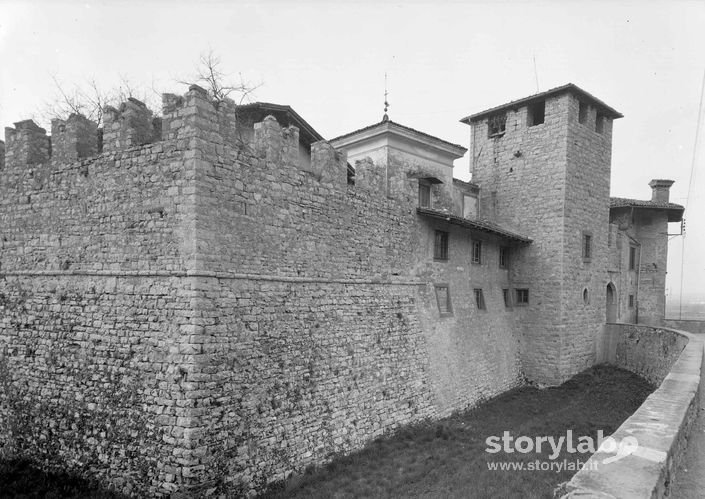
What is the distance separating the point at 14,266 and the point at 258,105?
6.36m

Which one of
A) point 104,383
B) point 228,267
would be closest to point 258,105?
point 228,267

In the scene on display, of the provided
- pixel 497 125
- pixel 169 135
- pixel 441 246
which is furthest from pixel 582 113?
pixel 169 135

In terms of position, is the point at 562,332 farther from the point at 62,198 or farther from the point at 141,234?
the point at 62,198

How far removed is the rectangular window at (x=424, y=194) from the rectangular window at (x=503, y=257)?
3.31 m

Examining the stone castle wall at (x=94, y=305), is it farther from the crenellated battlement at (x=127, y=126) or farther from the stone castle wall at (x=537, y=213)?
the stone castle wall at (x=537, y=213)

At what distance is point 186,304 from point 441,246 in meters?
7.96

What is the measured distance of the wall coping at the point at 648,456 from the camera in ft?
11.0

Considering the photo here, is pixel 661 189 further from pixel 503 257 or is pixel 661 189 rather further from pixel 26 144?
pixel 26 144

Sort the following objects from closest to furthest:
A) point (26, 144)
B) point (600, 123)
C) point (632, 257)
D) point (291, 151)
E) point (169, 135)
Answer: point (169, 135), point (291, 151), point (26, 144), point (600, 123), point (632, 257)

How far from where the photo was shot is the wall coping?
11.0ft

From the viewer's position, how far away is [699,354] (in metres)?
10.1

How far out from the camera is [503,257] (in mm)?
16016

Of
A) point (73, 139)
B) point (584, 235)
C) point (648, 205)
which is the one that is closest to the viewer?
point (73, 139)

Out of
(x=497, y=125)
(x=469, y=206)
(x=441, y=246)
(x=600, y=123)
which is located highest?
(x=600, y=123)
